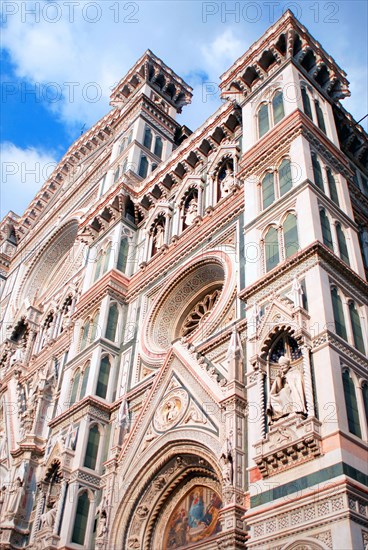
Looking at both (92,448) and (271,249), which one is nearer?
(271,249)

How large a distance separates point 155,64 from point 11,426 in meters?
20.9

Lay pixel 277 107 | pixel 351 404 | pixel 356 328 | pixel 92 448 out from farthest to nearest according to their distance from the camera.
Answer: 1. pixel 277 107
2. pixel 92 448
3. pixel 356 328
4. pixel 351 404

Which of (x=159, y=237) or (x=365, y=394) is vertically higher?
(x=159, y=237)

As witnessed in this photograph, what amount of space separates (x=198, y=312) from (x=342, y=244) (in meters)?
5.90

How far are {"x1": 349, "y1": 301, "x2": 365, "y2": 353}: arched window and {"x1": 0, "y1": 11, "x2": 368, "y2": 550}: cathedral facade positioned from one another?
0.26 feet

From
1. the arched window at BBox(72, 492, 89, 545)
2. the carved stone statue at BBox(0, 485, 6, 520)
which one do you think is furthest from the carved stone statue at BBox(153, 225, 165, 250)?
the carved stone statue at BBox(0, 485, 6, 520)

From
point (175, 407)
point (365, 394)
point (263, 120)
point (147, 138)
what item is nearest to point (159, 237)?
point (263, 120)

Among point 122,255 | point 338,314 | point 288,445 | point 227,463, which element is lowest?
point 288,445

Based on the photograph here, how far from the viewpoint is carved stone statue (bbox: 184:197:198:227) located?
71.6ft

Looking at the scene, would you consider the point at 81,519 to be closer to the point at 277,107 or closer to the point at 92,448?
the point at 92,448

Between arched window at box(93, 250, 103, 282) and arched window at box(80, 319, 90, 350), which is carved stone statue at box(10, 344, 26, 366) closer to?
arched window at box(93, 250, 103, 282)

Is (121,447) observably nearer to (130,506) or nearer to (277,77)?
(130,506)

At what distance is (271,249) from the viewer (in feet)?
50.9

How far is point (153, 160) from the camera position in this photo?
29.4m
